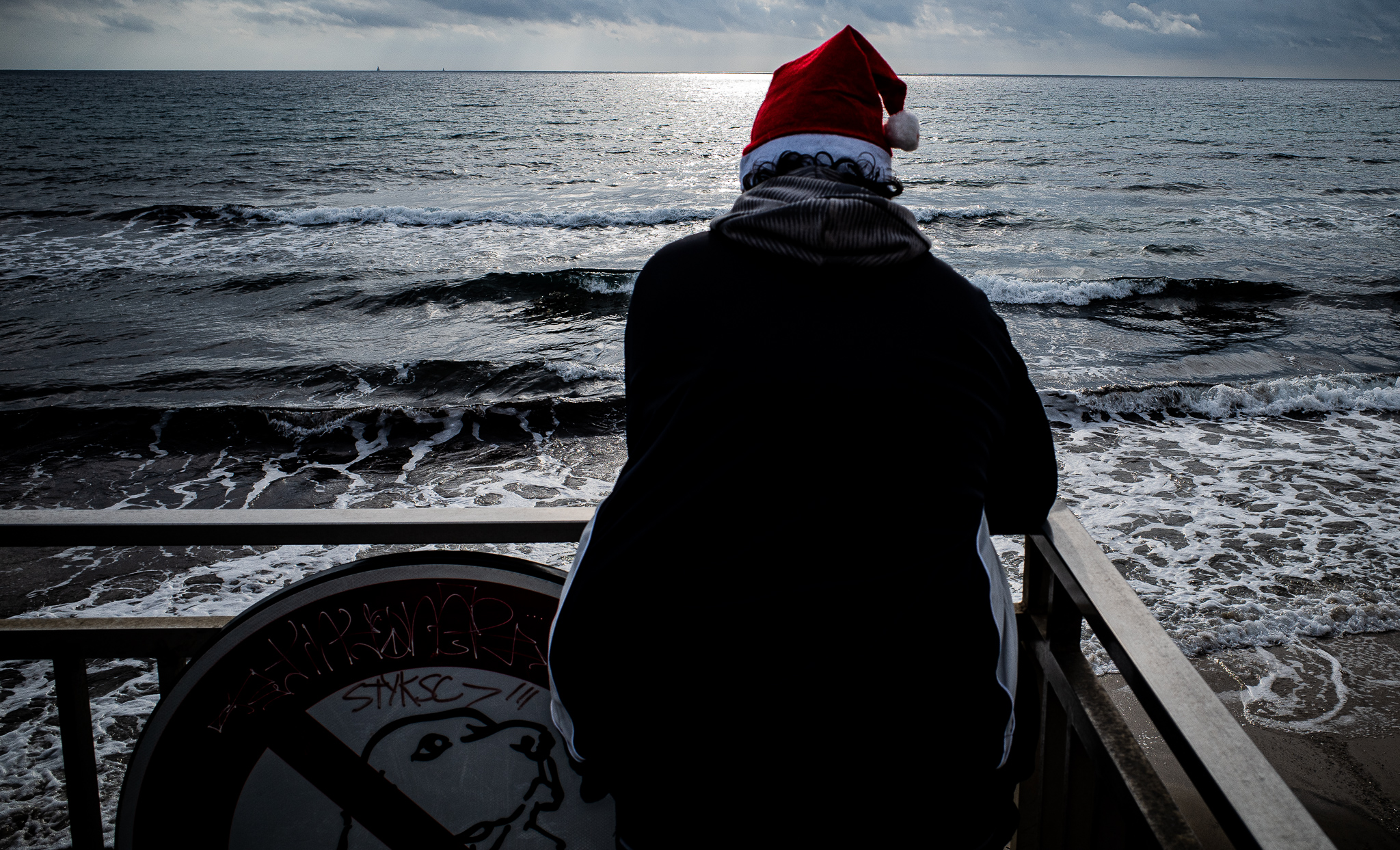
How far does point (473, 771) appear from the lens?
62.1 inches

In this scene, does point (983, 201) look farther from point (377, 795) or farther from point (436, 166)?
point (377, 795)

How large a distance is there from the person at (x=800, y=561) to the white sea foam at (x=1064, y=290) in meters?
13.3

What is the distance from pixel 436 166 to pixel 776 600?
3097 centimetres

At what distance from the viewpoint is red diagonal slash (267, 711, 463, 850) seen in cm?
153

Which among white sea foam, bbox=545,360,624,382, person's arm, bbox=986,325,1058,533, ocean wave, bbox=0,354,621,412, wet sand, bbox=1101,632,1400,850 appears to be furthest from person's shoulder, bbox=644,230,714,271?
white sea foam, bbox=545,360,624,382

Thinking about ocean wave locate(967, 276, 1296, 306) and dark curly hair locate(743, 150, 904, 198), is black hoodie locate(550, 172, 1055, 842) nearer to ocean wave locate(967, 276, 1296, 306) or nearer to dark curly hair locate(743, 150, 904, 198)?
dark curly hair locate(743, 150, 904, 198)

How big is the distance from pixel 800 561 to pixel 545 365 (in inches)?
366

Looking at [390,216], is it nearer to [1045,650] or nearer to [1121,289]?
[1121,289]

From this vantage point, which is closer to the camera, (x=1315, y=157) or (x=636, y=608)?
Answer: (x=636, y=608)

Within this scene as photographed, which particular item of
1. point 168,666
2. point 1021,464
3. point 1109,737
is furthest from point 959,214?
point 168,666

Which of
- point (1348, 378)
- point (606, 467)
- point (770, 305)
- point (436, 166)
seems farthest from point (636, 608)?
point (436, 166)

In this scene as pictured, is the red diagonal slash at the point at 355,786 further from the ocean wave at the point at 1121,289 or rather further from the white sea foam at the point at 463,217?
the white sea foam at the point at 463,217

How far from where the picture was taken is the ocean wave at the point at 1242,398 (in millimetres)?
7887

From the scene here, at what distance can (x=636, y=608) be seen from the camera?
1.08 m
